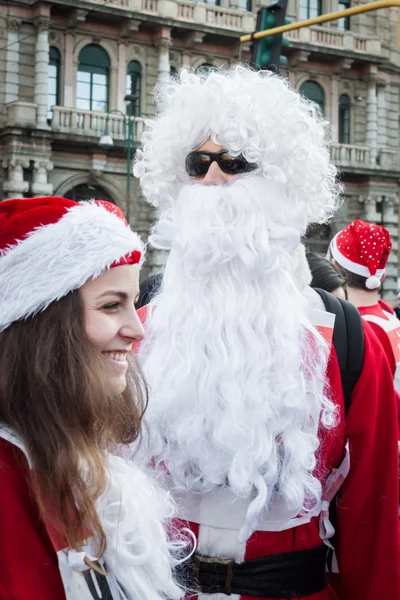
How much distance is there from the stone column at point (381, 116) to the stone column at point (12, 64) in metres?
11.8

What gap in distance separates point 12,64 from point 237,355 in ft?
67.1

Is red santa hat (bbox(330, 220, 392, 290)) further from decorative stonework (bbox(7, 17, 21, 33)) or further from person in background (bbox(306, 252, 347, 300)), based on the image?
decorative stonework (bbox(7, 17, 21, 33))

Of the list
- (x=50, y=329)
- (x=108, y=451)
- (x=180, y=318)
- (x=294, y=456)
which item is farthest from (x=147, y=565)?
(x=180, y=318)

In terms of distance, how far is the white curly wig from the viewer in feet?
7.79

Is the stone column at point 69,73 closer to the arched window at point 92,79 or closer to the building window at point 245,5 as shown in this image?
the arched window at point 92,79

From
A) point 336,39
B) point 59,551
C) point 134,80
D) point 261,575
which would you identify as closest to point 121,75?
point 134,80

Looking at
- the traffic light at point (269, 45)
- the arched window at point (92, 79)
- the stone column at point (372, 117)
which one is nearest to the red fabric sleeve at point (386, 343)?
the traffic light at point (269, 45)

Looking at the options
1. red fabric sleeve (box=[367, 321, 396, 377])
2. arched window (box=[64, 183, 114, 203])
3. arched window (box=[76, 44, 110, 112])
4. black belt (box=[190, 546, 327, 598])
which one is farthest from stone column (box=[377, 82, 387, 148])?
black belt (box=[190, 546, 327, 598])

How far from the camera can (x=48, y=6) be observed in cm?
2098

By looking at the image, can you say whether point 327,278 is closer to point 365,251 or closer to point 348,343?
point 365,251

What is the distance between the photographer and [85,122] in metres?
21.4

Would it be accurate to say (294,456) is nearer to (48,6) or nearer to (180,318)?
(180,318)

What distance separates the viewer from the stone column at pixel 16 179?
20.2 m

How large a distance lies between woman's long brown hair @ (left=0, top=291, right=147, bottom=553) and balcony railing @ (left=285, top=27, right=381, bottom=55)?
80.9 ft
